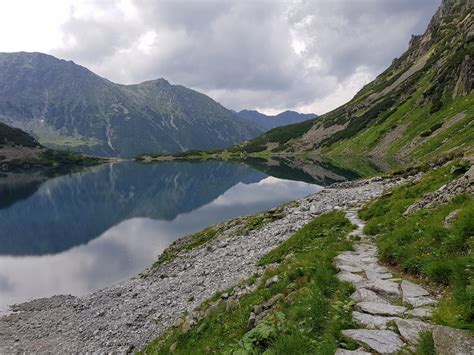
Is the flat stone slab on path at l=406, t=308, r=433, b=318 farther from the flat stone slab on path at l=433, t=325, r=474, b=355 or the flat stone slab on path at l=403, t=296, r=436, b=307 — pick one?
the flat stone slab on path at l=433, t=325, r=474, b=355

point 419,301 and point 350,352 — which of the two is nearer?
point 350,352

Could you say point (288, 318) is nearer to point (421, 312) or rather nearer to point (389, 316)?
point (389, 316)

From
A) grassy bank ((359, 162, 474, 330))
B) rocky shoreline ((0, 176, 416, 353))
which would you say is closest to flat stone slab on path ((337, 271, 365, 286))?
grassy bank ((359, 162, 474, 330))

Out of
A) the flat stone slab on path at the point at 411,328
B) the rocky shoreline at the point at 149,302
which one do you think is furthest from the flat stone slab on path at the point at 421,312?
the rocky shoreline at the point at 149,302

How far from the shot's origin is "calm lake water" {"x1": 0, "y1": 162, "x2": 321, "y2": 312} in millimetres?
52656

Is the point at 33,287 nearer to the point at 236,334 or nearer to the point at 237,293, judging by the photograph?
the point at 237,293

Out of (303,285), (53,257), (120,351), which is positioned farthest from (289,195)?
(303,285)

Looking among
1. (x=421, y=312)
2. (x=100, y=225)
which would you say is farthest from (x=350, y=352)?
(x=100, y=225)

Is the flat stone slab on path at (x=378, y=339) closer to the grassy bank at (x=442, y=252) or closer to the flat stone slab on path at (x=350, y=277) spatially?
the grassy bank at (x=442, y=252)

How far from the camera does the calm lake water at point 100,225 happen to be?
52.7 m

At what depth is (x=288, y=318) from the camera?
12023mm

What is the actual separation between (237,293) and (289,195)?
75.0 metres

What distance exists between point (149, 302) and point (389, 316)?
74.2 ft

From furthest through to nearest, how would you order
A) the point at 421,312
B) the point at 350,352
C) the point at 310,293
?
1. the point at 310,293
2. the point at 421,312
3. the point at 350,352
